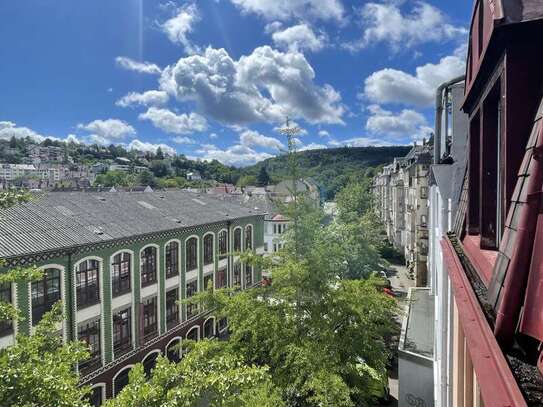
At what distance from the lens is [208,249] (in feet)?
82.2

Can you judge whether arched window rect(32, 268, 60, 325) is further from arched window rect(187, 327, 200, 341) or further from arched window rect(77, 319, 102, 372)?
arched window rect(187, 327, 200, 341)

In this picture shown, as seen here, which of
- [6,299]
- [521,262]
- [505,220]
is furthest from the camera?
[6,299]

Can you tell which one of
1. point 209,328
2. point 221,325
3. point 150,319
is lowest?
point 221,325

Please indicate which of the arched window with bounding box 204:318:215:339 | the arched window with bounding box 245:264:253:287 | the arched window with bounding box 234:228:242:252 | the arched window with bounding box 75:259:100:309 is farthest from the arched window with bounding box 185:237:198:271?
the arched window with bounding box 245:264:253:287

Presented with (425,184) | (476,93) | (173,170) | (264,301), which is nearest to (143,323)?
(264,301)

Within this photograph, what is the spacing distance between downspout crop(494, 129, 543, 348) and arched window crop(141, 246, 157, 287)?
19549 millimetres

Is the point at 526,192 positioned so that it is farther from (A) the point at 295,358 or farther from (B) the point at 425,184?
(B) the point at 425,184

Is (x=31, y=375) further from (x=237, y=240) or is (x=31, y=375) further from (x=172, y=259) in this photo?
(x=237, y=240)

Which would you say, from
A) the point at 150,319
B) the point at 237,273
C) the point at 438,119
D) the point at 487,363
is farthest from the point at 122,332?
the point at 487,363

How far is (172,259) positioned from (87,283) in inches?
233

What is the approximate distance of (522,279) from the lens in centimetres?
166

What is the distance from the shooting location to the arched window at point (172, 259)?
836 inches

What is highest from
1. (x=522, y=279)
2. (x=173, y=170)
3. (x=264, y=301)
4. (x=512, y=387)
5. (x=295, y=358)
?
(x=173, y=170)

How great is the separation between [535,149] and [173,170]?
7518 inches
